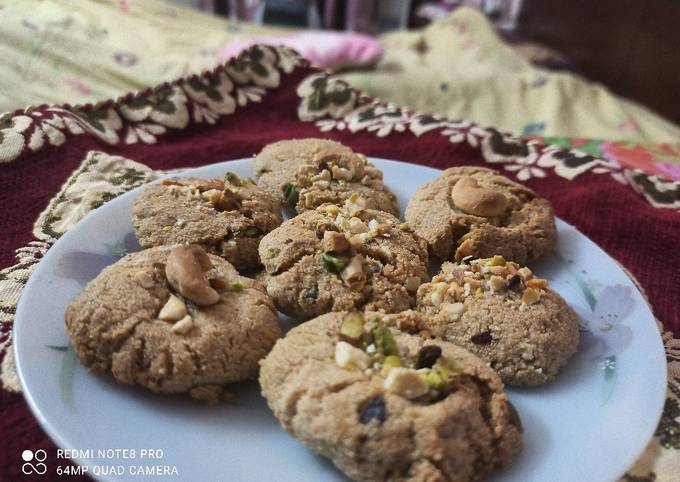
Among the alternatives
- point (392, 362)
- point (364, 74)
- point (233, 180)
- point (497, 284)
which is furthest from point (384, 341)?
point (364, 74)

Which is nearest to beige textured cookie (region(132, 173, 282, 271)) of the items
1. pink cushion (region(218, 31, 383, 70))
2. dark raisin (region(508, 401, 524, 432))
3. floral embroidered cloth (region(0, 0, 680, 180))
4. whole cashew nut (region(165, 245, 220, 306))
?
whole cashew nut (region(165, 245, 220, 306))

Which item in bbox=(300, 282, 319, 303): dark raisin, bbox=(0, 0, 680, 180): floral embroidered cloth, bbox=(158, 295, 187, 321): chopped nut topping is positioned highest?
bbox=(158, 295, 187, 321): chopped nut topping

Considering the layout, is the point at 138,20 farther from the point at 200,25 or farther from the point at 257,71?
the point at 257,71

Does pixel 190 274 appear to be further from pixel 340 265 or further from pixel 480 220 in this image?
pixel 480 220

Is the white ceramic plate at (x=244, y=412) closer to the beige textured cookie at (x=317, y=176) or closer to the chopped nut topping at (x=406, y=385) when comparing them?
the chopped nut topping at (x=406, y=385)

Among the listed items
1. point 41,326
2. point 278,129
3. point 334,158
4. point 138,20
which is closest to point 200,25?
point 138,20

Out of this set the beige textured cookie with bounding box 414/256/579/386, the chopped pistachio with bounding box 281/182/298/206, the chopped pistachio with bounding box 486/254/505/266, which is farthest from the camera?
the chopped pistachio with bounding box 281/182/298/206

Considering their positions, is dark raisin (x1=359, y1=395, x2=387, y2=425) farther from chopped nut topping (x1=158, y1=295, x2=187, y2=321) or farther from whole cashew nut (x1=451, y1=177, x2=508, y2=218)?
whole cashew nut (x1=451, y1=177, x2=508, y2=218)
